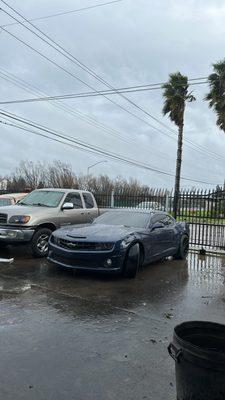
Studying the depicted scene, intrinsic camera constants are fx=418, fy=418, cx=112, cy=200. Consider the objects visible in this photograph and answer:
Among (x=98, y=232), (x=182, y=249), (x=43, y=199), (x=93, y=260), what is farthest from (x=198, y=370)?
(x=43, y=199)

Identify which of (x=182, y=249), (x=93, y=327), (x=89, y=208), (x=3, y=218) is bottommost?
(x=93, y=327)

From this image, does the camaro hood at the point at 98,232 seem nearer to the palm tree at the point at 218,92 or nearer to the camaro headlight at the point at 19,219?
the camaro headlight at the point at 19,219

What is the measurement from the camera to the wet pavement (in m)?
3.89

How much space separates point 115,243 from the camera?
836 centimetres

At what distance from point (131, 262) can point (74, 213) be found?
393cm

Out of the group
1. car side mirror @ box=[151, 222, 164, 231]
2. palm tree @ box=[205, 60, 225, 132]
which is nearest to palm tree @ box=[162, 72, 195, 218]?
palm tree @ box=[205, 60, 225, 132]

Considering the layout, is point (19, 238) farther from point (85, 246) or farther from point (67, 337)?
point (67, 337)

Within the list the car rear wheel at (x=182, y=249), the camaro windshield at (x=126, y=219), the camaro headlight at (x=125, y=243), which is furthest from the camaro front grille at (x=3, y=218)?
the car rear wheel at (x=182, y=249)

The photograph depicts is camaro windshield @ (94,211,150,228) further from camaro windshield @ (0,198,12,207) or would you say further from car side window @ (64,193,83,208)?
camaro windshield @ (0,198,12,207)

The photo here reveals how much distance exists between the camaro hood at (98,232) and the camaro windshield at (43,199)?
2.35m

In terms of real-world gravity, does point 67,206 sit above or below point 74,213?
above

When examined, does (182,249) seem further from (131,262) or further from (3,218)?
(3,218)

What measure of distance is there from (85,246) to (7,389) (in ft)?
15.8

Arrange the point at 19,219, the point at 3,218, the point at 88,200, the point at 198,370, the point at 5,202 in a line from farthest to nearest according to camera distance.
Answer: the point at 5,202
the point at 88,200
the point at 3,218
the point at 19,219
the point at 198,370
